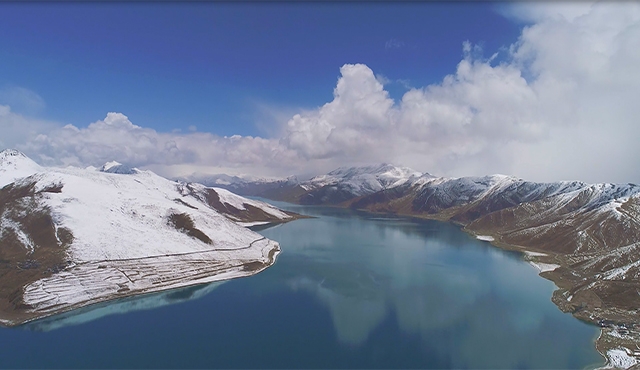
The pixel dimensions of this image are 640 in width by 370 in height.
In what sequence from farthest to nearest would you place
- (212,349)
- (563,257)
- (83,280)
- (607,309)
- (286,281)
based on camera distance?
(563,257), (286,281), (83,280), (607,309), (212,349)

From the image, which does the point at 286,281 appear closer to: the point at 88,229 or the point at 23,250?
the point at 88,229

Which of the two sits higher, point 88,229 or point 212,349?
point 88,229

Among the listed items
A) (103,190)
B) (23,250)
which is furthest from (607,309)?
(103,190)

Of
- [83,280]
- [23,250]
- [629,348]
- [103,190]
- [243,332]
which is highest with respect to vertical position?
[103,190]

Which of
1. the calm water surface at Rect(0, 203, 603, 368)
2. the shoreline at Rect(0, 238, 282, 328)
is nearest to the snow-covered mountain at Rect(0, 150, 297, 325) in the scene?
the shoreline at Rect(0, 238, 282, 328)

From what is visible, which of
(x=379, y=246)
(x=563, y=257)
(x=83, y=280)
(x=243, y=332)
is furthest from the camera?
(x=379, y=246)

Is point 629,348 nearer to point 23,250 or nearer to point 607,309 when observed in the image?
point 607,309

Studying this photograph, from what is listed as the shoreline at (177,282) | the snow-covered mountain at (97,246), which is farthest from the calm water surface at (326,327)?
the snow-covered mountain at (97,246)

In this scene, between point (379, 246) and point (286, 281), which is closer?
point (286, 281)
